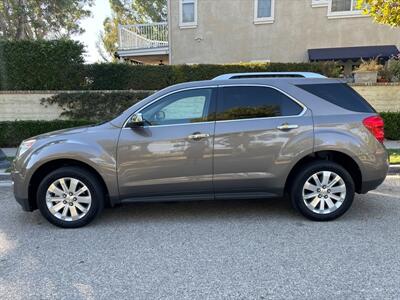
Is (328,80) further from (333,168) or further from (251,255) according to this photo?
(251,255)

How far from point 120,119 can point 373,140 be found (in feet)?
10.4

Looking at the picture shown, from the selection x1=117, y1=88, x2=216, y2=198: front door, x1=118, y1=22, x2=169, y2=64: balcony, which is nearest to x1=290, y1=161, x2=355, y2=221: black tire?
x1=117, y1=88, x2=216, y2=198: front door

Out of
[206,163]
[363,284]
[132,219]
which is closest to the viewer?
[363,284]

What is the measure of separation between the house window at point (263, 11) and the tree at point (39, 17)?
527 inches

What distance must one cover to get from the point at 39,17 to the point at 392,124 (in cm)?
2396

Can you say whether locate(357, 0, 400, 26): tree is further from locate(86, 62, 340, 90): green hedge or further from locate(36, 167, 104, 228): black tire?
locate(36, 167, 104, 228): black tire

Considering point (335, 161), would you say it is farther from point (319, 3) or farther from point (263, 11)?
point (263, 11)

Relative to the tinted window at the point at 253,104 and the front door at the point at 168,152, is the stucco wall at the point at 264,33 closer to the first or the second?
the tinted window at the point at 253,104

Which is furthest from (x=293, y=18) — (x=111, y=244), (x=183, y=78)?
(x=111, y=244)

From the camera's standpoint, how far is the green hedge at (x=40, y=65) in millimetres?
9164

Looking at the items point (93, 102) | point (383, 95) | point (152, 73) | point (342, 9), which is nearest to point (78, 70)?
point (93, 102)

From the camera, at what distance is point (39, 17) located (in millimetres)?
23156

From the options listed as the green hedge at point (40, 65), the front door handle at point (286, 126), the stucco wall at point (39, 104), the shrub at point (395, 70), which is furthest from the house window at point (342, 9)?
the front door handle at point (286, 126)

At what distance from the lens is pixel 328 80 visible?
4.16 meters
